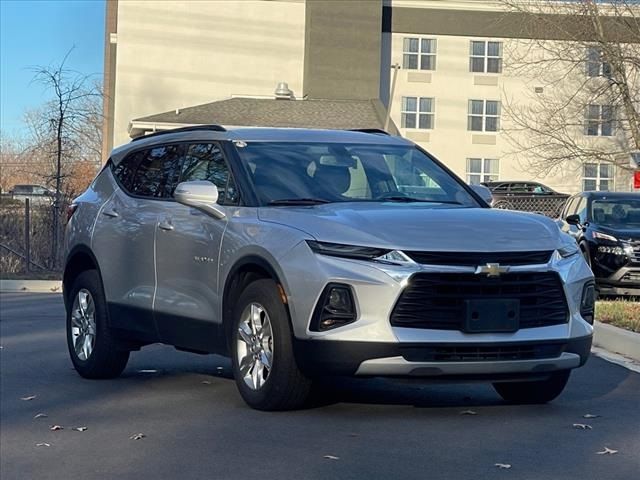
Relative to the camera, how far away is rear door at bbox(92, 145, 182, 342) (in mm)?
8523

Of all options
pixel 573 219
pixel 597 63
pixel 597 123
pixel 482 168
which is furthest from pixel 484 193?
pixel 482 168

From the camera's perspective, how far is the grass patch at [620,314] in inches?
473

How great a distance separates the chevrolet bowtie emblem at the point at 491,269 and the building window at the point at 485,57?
45.5m

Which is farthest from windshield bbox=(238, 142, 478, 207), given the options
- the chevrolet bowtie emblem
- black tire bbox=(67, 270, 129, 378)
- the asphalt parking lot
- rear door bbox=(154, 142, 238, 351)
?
black tire bbox=(67, 270, 129, 378)

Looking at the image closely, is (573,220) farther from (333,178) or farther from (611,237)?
(333,178)

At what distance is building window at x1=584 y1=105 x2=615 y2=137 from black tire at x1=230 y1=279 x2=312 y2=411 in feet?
121

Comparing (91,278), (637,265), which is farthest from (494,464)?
(637,265)

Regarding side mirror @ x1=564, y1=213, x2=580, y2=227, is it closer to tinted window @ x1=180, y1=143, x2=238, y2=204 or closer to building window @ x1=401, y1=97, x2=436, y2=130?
tinted window @ x1=180, y1=143, x2=238, y2=204

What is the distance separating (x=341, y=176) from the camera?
7.95 metres

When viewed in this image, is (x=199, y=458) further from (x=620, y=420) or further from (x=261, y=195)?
(x=620, y=420)

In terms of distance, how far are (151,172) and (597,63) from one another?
31.1 m

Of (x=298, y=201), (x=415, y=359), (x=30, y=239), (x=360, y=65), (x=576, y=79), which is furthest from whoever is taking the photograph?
(x=360, y=65)

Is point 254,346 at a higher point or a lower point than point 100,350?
higher

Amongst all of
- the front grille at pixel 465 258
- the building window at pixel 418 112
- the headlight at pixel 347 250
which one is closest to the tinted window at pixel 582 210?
the front grille at pixel 465 258
